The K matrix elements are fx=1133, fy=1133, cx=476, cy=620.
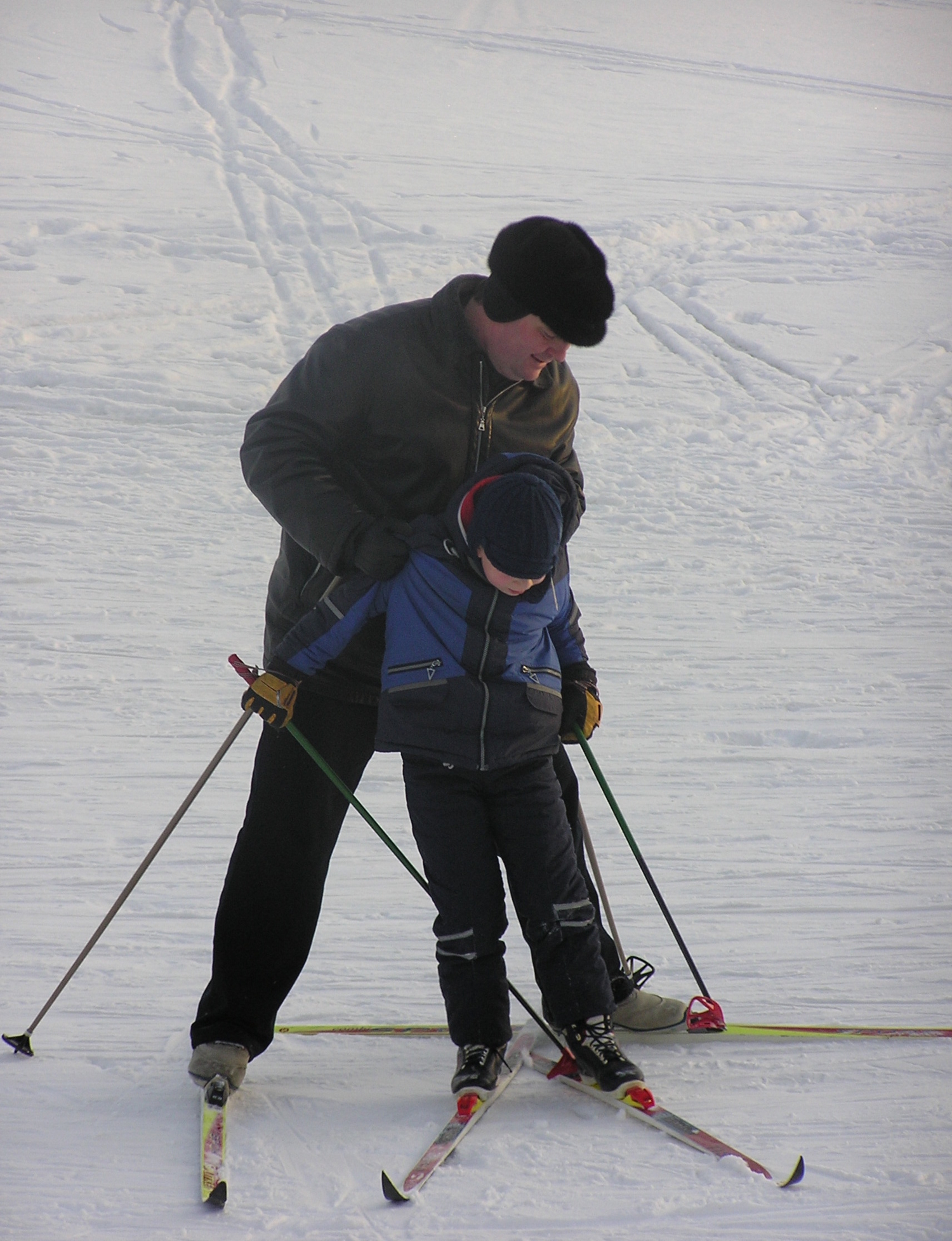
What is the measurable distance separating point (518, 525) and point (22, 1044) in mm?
1371

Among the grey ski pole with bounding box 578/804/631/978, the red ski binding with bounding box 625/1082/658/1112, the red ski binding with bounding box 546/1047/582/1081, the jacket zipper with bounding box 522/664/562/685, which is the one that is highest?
the jacket zipper with bounding box 522/664/562/685

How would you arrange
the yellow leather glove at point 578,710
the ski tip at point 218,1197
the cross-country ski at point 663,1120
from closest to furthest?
1. the ski tip at point 218,1197
2. the cross-country ski at point 663,1120
3. the yellow leather glove at point 578,710

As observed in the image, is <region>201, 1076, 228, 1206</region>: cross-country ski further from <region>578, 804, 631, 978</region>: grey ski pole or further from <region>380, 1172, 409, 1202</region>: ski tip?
<region>578, 804, 631, 978</region>: grey ski pole

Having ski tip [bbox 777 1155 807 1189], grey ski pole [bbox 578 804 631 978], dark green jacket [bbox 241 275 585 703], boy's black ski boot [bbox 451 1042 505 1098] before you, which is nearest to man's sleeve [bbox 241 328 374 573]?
dark green jacket [bbox 241 275 585 703]

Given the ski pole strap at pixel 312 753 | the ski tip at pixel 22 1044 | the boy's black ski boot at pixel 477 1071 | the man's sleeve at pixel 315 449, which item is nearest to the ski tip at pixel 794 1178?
the boy's black ski boot at pixel 477 1071

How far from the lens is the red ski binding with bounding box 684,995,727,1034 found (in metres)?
2.29

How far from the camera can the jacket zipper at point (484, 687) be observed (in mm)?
2018

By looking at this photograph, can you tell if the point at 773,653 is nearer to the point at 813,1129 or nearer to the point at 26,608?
the point at 813,1129

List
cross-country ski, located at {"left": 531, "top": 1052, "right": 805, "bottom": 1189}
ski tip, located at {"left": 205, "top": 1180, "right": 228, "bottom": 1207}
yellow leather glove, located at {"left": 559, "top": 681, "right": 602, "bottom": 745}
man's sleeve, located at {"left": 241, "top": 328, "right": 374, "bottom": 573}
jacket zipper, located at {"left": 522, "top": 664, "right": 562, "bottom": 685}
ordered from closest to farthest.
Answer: ski tip, located at {"left": 205, "top": 1180, "right": 228, "bottom": 1207} < cross-country ski, located at {"left": 531, "top": 1052, "right": 805, "bottom": 1189} < man's sleeve, located at {"left": 241, "top": 328, "right": 374, "bottom": 573} < jacket zipper, located at {"left": 522, "top": 664, "right": 562, "bottom": 685} < yellow leather glove, located at {"left": 559, "top": 681, "right": 602, "bottom": 745}

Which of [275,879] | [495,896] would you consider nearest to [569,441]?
[495,896]

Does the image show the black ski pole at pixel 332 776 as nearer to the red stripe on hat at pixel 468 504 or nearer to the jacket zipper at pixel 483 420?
the red stripe on hat at pixel 468 504

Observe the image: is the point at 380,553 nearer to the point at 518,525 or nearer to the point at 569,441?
the point at 518,525

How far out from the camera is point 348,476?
6.90ft

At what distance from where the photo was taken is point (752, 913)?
2.86 metres
